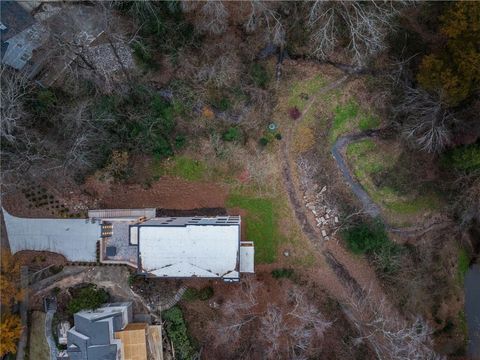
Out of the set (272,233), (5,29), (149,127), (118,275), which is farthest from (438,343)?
(5,29)

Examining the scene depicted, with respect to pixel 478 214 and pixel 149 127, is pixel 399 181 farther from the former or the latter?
pixel 149 127

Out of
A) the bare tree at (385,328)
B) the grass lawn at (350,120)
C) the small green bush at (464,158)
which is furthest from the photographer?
the grass lawn at (350,120)

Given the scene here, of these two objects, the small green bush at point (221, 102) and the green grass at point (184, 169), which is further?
the green grass at point (184, 169)

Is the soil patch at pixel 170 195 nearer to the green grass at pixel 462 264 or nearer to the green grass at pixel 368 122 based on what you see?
the green grass at pixel 368 122

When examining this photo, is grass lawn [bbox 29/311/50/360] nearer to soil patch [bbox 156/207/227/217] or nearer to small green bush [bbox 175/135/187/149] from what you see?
soil patch [bbox 156/207/227/217]

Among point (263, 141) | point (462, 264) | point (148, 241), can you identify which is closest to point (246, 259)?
point (148, 241)

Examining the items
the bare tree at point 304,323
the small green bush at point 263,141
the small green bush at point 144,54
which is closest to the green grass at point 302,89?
the small green bush at point 263,141
